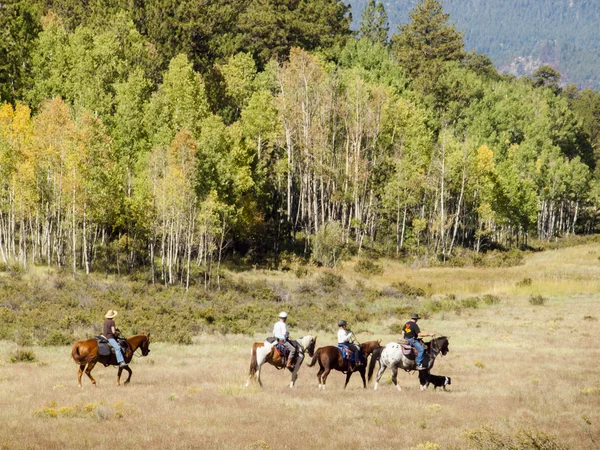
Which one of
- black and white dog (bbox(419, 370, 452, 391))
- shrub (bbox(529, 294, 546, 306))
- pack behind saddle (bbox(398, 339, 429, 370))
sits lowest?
shrub (bbox(529, 294, 546, 306))

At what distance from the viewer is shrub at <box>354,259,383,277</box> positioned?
2660 inches

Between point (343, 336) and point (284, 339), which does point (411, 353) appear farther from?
point (284, 339)

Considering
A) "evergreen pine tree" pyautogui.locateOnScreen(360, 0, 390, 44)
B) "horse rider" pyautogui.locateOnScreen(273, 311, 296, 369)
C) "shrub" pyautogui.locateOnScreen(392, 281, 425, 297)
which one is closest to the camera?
"horse rider" pyautogui.locateOnScreen(273, 311, 296, 369)

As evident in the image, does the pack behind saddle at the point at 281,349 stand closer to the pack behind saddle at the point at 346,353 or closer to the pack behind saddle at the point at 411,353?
the pack behind saddle at the point at 346,353

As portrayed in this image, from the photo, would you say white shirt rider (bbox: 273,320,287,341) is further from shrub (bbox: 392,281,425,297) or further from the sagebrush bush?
the sagebrush bush

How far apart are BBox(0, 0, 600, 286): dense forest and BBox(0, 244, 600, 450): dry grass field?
24.5m

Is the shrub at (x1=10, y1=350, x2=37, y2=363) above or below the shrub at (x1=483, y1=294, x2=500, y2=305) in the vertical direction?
above

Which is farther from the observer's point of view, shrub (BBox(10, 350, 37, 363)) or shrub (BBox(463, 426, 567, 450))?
shrub (BBox(10, 350, 37, 363))

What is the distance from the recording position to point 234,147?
219 feet

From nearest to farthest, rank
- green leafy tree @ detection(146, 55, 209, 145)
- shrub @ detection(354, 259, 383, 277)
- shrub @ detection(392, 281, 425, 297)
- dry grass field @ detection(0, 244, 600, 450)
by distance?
1. dry grass field @ detection(0, 244, 600, 450)
2. shrub @ detection(392, 281, 425, 297)
3. green leafy tree @ detection(146, 55, 209, 145)
4. shrub @ detection(354, 259, 383, 277)

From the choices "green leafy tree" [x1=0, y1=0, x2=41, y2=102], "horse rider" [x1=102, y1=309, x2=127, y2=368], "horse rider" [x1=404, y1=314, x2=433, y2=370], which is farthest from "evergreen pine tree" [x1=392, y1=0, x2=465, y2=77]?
"horse rider" [x1=102, y1=309, x2=127, y2=368]

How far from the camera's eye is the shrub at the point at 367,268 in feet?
222

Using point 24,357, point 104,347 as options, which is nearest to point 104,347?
point 104,347

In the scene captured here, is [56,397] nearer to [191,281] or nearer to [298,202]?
[191,281]
